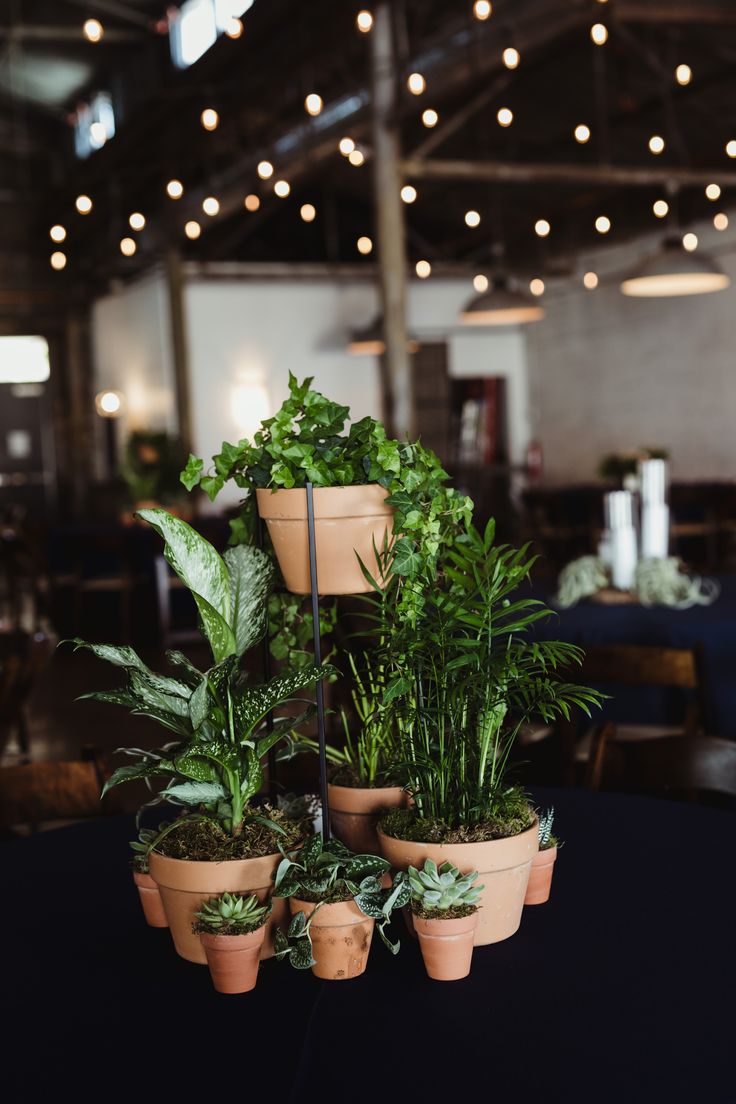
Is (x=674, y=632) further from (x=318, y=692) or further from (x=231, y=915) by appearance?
(x=231, y=915)

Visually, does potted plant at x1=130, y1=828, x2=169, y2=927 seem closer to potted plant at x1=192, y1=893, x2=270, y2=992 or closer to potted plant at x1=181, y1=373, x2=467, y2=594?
potted plant at x1=192, y1=893, x2=270, y2=992

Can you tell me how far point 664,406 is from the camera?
1280cm

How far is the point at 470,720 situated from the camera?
146 cm

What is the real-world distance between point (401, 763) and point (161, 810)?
0.82 metres

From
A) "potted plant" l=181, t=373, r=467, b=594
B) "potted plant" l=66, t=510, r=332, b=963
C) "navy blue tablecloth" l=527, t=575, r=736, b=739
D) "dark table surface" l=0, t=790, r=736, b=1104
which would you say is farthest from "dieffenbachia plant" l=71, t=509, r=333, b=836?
"navy blue tablecloth" l=527, t=575, r=736, b=739

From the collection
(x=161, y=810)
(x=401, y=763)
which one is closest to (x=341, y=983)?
(x=401, y=763)

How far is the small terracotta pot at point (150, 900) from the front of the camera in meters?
1.49

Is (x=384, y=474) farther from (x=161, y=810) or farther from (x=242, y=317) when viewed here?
(x=242, y=317)

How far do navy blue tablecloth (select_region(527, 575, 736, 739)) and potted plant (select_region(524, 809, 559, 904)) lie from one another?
2.05 metres

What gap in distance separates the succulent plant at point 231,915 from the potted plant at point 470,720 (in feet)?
0.57

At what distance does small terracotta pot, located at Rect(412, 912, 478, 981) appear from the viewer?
4.22ft

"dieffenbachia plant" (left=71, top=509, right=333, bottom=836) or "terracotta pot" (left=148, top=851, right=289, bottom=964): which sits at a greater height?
"dieffenbachia plant" (left=71, top=509, right=333, bottom=836)

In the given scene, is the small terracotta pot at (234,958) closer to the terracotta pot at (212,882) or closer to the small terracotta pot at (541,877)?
the terracotta pot at (212,882)

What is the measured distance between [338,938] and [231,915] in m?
0.12
